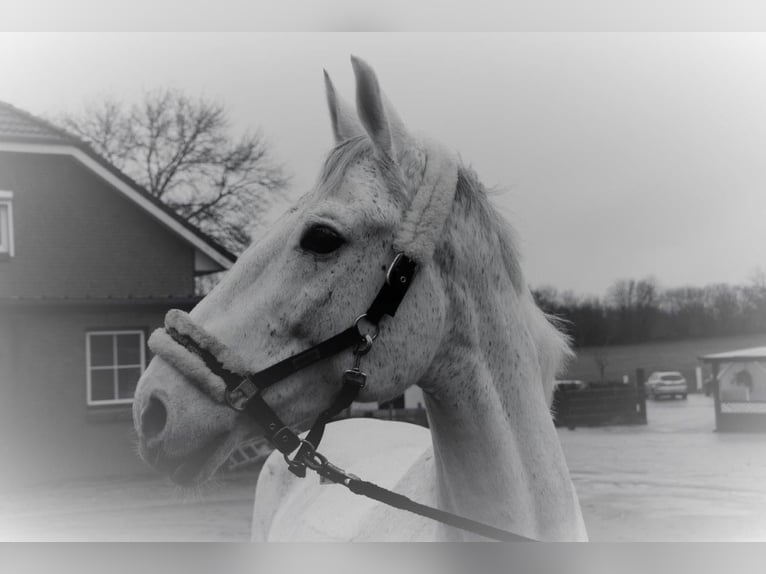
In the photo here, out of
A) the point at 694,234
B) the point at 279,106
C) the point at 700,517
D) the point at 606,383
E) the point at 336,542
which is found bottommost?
the point at 700,517

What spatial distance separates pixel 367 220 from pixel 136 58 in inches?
83.5

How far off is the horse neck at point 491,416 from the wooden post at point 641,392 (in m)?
1.70

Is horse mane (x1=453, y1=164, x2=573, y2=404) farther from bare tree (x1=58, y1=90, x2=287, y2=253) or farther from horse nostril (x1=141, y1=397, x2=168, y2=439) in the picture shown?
bare tree (x1=58, y1=90, x2=287, y2=253)

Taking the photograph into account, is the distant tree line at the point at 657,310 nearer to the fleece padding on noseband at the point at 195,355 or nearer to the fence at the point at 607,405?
the fence at the point at 607,405

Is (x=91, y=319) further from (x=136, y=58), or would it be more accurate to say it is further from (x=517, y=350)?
(x=517, y=350)

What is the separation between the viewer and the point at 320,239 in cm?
112

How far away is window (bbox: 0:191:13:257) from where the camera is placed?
3.30m

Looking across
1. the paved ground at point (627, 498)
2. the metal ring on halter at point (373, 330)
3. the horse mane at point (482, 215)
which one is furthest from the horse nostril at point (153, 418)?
the paved ground at point (627, 498)

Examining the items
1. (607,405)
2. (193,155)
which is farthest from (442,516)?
(193,155)

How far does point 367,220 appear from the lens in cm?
Result: 113

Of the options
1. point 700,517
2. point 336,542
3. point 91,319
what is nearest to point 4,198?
point 91,319

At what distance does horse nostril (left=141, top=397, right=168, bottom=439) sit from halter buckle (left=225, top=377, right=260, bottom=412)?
9 cm

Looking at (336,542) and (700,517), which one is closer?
(336,542)

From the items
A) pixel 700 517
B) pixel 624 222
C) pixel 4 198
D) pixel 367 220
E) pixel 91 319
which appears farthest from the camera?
pixel 91 319
